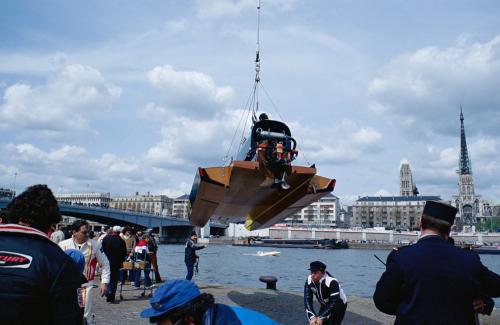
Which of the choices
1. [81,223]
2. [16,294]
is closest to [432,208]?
[16,294]

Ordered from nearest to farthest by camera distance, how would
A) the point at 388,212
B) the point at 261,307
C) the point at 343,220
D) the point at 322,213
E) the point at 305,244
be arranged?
1. the point at 261,307
2. the point at 305,244
3. the point at 322,213
4. the point at 388,212
5. the point at 343,220

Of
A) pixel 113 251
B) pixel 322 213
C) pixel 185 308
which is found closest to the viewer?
pixel 185 308

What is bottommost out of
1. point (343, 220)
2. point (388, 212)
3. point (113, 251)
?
point (113, 251)

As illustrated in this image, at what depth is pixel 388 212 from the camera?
18112cm

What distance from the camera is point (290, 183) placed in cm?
1322

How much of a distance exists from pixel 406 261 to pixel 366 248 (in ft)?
356

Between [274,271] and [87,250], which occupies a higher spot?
[87,250]

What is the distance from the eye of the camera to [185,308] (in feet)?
8.57

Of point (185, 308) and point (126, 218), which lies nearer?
point (185, 308)

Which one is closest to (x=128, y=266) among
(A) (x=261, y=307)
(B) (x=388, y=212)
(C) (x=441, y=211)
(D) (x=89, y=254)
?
(A) (x=261, y=307)

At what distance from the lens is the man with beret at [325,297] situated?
710 cm

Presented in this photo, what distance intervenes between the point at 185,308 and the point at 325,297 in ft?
17.0

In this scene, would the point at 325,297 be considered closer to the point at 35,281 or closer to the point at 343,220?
the point at 35,281

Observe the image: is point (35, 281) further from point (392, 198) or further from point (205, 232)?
point (392, 198)
